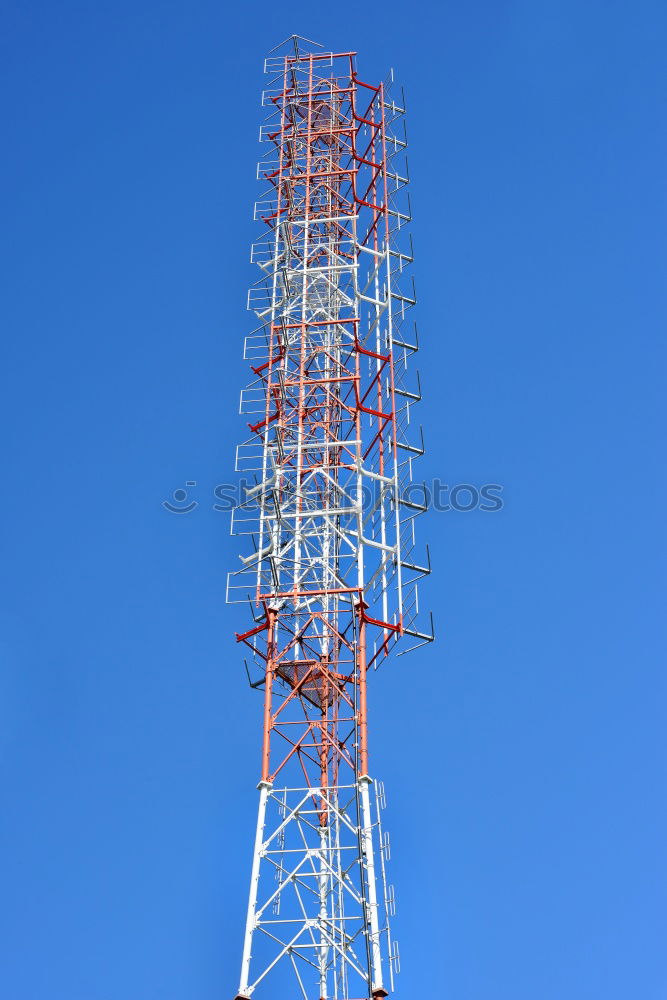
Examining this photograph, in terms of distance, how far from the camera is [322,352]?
54.2 meters

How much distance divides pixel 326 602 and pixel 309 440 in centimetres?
749

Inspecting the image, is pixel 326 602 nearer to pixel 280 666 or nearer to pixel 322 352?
pixel 280 666

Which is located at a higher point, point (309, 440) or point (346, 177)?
point (346, 177)

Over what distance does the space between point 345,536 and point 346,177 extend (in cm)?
1731

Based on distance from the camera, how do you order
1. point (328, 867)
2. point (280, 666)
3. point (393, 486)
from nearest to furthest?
1. point (328, 867)
2. point (280, 666)
3. point (393, 486)

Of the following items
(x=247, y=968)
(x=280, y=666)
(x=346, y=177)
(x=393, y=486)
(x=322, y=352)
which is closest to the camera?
(x=247, y=968)

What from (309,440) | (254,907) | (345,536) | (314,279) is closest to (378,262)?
(314,279)

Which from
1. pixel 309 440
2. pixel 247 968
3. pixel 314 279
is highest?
pixel 314 279

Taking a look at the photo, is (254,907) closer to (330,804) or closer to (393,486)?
(330,804)

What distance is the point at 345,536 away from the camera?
49.6 meters

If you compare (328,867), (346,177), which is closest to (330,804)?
(328,867)

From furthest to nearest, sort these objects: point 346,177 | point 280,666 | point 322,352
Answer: point 346,177
point 322,352
point 280,666

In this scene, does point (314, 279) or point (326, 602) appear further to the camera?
point (314, 279)

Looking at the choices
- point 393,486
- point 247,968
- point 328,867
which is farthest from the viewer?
point 393,486
